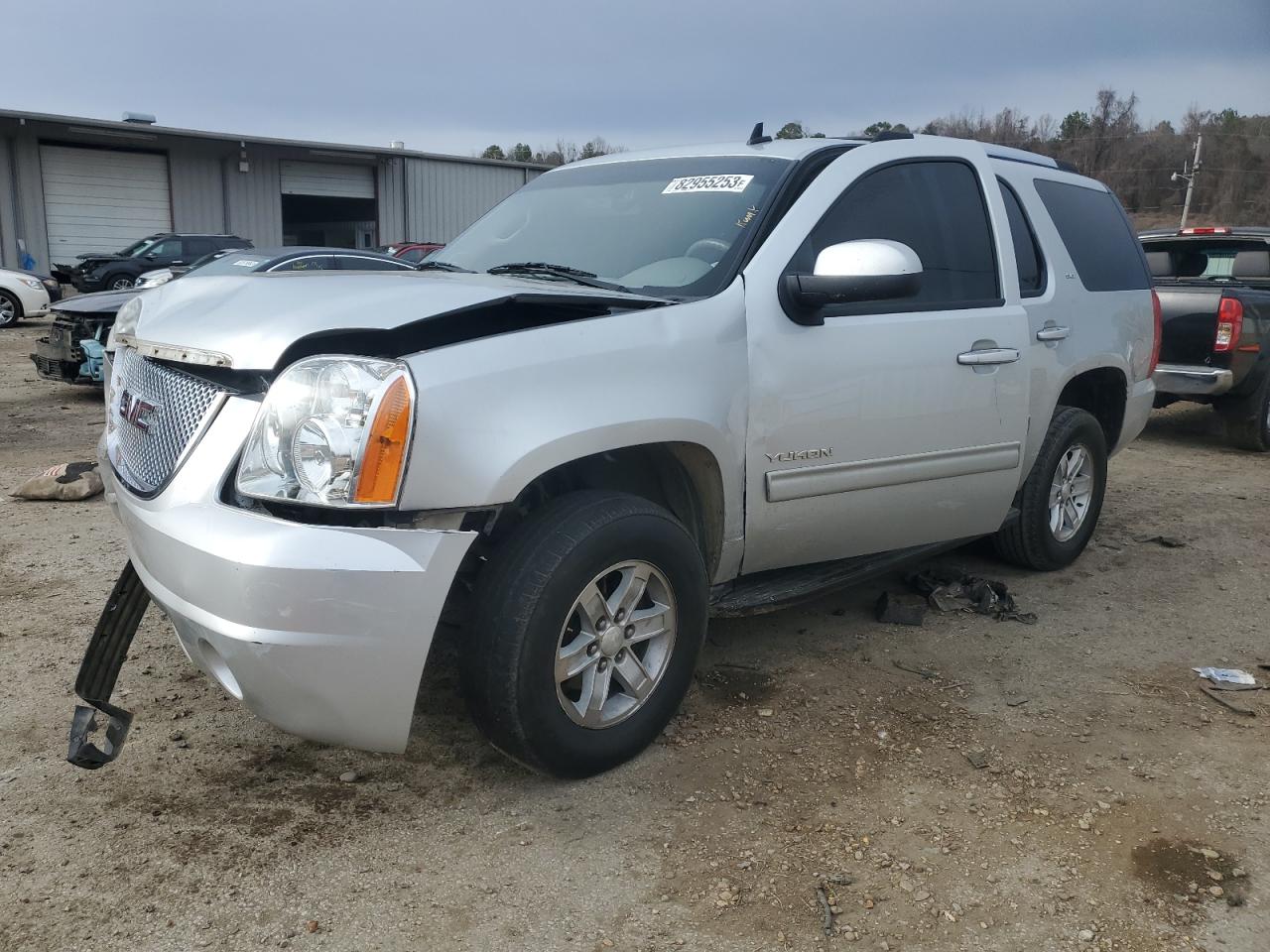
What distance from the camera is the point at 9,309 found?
1655 centimetres

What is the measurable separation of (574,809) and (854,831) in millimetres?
742

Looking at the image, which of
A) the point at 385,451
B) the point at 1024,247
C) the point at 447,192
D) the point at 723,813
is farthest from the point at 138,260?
the point at 723,813

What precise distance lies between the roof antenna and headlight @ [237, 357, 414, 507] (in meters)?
2.03

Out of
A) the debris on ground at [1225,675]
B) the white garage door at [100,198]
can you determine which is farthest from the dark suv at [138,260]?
the debris on ground at [1225,675]

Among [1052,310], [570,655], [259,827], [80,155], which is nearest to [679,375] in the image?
[570,655]

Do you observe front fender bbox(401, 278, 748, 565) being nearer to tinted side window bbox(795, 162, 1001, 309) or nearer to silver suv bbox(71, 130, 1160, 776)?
silver suv bbox(71, 130, 1160, 776)

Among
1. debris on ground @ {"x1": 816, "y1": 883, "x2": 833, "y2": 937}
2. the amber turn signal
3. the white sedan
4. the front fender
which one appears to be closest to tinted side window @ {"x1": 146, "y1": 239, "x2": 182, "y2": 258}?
the white sedan

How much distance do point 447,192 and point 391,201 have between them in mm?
1841

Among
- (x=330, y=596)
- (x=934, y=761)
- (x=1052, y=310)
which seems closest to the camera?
(x=330, y=596)

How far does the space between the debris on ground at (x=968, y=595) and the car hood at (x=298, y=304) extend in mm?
2209

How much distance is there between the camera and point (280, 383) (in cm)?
235

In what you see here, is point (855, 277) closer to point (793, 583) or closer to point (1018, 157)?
point (793, 583)

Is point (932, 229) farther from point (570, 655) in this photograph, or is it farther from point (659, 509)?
point (570, 655)

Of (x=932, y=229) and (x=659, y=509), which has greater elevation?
(x=932, y=229)
